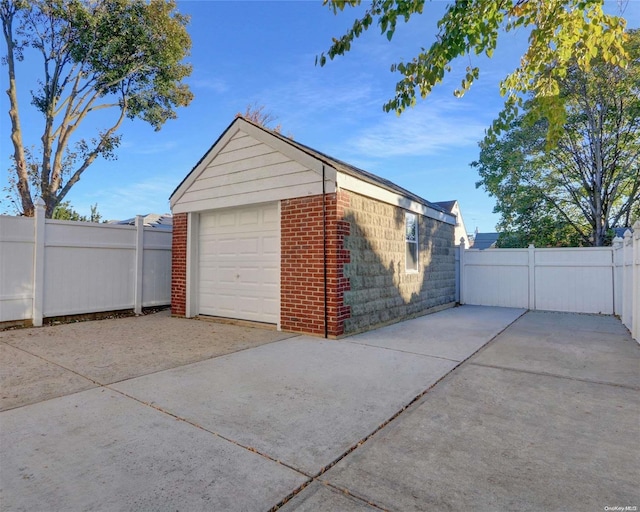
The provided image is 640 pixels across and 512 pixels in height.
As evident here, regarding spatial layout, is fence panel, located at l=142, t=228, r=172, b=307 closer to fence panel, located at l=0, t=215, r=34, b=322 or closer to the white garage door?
the white garage door

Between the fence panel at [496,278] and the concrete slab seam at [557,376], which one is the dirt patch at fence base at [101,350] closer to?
the concrete slab seam at [557,376]

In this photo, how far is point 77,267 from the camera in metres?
7.74

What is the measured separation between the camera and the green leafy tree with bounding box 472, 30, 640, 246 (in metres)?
12.9

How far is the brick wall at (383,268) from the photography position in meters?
6.57

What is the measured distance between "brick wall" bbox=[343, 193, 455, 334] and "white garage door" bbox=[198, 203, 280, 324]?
1.50 metres

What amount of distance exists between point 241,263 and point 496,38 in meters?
5.75

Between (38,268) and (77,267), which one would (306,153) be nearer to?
(77,267)

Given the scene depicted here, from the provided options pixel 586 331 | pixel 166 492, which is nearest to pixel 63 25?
pixel 166 492

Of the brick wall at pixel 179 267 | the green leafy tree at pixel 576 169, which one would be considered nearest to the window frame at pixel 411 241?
the brick wall at pixel 179 267

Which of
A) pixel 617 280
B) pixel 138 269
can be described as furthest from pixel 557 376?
pixel 138 269

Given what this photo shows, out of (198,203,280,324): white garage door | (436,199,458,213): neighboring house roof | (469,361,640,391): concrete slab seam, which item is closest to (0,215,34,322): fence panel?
(198,203,280,324): white garage door

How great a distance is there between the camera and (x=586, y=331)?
7.12 metres

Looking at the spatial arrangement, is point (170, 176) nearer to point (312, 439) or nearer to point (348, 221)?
point (348, 221)

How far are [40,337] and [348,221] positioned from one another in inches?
220
